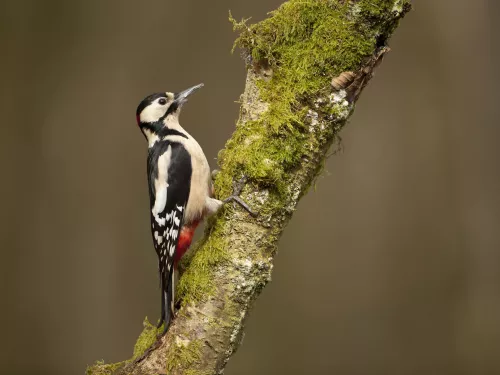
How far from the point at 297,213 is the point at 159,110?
6.29 feet

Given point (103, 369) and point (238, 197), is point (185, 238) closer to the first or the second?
point (238, 197)

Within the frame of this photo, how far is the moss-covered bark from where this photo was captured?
1.75 meters

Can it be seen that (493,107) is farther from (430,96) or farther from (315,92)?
(315,92)

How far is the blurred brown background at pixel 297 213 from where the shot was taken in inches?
160

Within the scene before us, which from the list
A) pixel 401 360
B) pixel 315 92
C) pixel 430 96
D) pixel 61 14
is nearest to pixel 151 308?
pixel 401 360

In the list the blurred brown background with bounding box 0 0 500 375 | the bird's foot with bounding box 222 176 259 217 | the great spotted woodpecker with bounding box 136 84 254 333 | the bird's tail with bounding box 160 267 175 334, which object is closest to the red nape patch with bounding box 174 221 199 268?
the great spotted woodpecker with bounding box 136 84 254 333

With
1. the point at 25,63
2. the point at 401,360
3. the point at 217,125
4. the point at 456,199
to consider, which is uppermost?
the point at 25,63

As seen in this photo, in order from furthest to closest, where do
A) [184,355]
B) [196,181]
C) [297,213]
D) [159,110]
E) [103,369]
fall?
[297,213], [159,110], [196,181], [103,369], [184,355]

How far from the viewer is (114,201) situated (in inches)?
170

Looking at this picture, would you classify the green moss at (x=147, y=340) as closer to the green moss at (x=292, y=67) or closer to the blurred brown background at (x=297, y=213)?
the green moss at (x=292, y=67)

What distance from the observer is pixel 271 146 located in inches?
72.6

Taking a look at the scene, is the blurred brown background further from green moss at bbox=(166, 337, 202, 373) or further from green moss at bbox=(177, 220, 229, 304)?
green moss at bbox=(166, 337, 202, 373)

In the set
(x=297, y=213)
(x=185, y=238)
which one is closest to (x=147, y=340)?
(x=185, y=238)

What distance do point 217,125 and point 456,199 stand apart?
1893 mm
